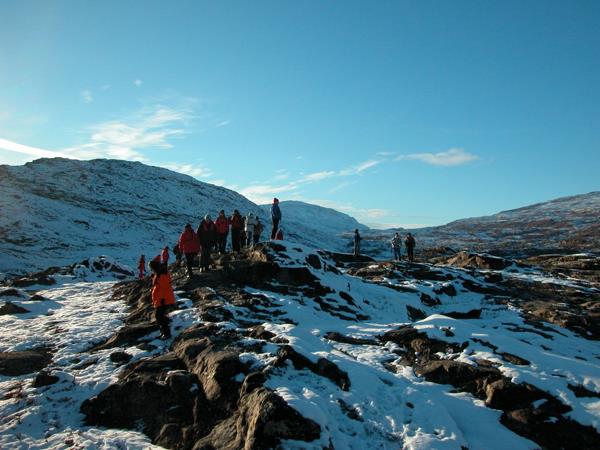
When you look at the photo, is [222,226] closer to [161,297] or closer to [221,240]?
[221,240]

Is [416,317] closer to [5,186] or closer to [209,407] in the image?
[209,407]

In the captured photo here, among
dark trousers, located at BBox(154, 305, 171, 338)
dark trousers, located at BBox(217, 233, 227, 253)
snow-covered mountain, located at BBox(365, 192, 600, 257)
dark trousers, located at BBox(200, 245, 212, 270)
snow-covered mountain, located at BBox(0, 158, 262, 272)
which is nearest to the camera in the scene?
dark trousers, located at BBox(154, 305, 171, 338)

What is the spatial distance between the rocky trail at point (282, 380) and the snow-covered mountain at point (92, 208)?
32473mm

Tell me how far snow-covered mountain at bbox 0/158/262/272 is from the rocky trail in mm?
32473

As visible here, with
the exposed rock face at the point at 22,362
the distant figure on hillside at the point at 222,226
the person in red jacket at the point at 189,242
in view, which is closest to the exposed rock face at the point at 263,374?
the exposed rock face at the point at 22,362

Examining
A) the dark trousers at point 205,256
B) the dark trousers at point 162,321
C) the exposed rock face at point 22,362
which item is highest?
the dark trousers at point 205,256

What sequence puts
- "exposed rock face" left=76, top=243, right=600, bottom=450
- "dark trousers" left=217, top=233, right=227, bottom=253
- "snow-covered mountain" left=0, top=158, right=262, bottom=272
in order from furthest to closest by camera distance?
"snow-covered mountain" left=0, top=158, right=262, bottom=272, "dark trousers" left=217, top=233, right=227, bottom=253, "exposed rock face" left=76, top=243, right=600, bottom=450

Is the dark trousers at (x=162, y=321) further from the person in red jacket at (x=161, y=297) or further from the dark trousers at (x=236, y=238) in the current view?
the dark trousers at (x=236, y=238)

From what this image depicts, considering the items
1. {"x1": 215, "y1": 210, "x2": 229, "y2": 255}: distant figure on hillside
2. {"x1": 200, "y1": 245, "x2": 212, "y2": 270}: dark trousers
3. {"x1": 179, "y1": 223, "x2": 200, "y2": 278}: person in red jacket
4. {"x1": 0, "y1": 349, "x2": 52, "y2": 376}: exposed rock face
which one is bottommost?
{"x1": 0, "y1": 349, "x2": 52, "y2": 376}: exposed rock face

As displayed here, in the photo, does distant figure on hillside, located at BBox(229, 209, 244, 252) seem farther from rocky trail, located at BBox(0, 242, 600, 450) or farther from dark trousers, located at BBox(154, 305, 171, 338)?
dark trousers, located at BBox(154, 305, 171, 338)

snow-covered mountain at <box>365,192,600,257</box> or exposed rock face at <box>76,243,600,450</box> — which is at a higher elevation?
snow-covered mountain at <box>365,192,600,257</box>

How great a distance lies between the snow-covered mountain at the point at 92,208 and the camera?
48.1m

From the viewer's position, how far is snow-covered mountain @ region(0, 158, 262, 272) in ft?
158

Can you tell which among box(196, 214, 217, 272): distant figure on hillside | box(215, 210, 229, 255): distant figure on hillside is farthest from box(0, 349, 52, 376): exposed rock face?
box(215, 210, 229, 255): distant figure on hillside
